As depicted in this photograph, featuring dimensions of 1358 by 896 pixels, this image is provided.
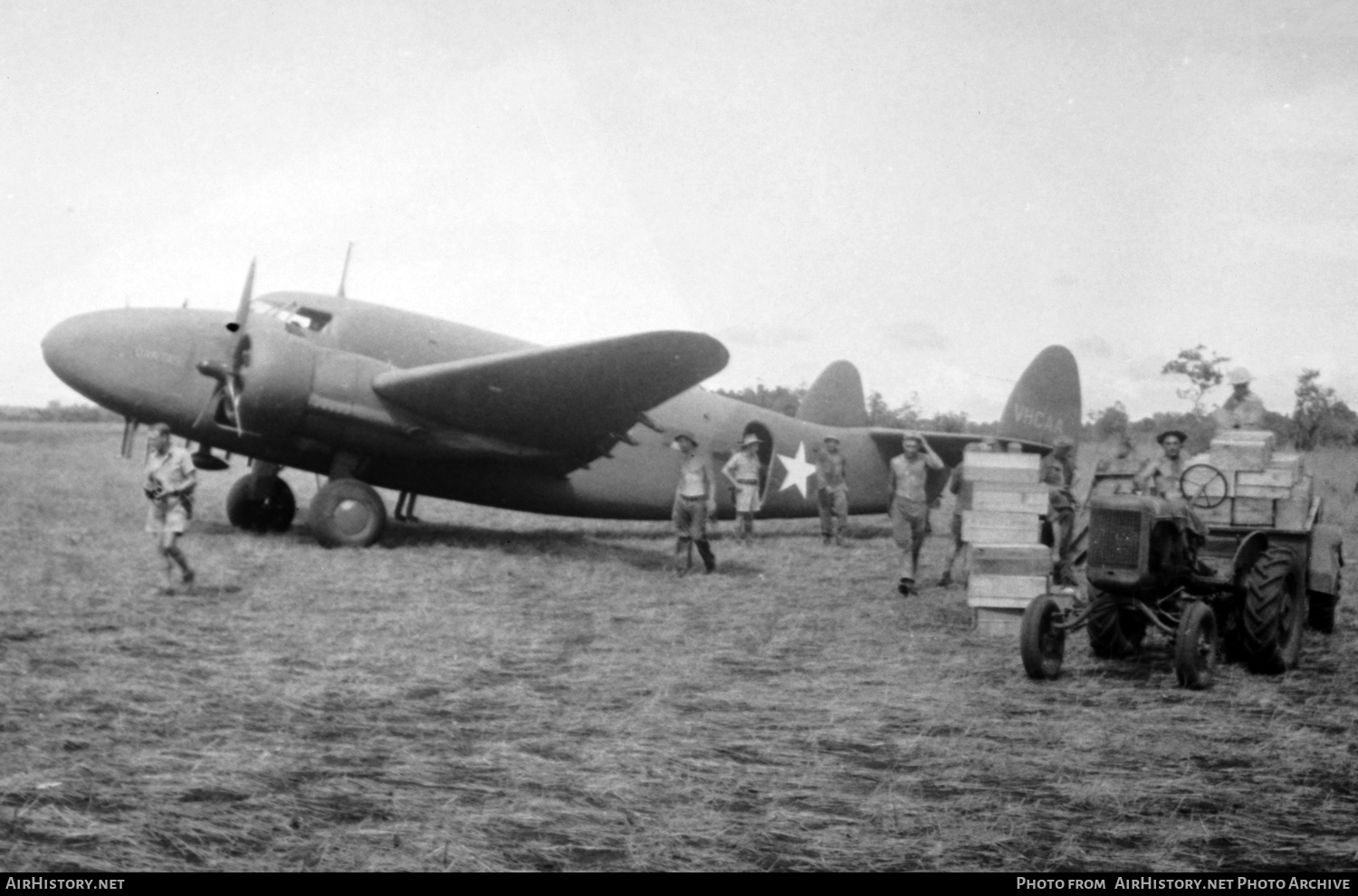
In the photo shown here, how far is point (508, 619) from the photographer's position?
788 centimetres

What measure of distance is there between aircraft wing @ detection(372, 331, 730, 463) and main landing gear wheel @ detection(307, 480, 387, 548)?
1051 mm

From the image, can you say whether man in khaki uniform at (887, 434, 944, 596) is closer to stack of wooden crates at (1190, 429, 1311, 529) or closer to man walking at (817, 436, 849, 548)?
stack of wooden crates at (1190, 429, 1311, 529)

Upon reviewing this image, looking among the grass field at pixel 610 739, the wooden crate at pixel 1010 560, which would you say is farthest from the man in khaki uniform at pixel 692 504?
the wooden crate at pixel 1010 560

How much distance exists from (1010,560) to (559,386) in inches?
201

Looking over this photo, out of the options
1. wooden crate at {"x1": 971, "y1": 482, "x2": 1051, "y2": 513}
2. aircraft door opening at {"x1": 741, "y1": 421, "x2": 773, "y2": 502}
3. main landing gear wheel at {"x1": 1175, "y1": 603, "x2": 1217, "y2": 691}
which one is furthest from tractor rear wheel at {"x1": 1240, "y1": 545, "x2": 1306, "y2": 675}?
aircraft door opening at {"x1": 741, "y1": 421, "x2": 773, "y2": 502}

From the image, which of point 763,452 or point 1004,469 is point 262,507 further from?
point 1004,469

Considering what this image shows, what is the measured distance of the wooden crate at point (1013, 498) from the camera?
8.70 m

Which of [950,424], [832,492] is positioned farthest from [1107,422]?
[832,492]

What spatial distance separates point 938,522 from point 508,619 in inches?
471

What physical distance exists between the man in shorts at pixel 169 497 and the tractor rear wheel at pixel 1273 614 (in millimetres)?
7341

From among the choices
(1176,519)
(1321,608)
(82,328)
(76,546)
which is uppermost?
(82,328)

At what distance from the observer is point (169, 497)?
8.21 metres

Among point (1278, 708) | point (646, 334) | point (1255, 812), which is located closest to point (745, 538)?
point (646, 334)
